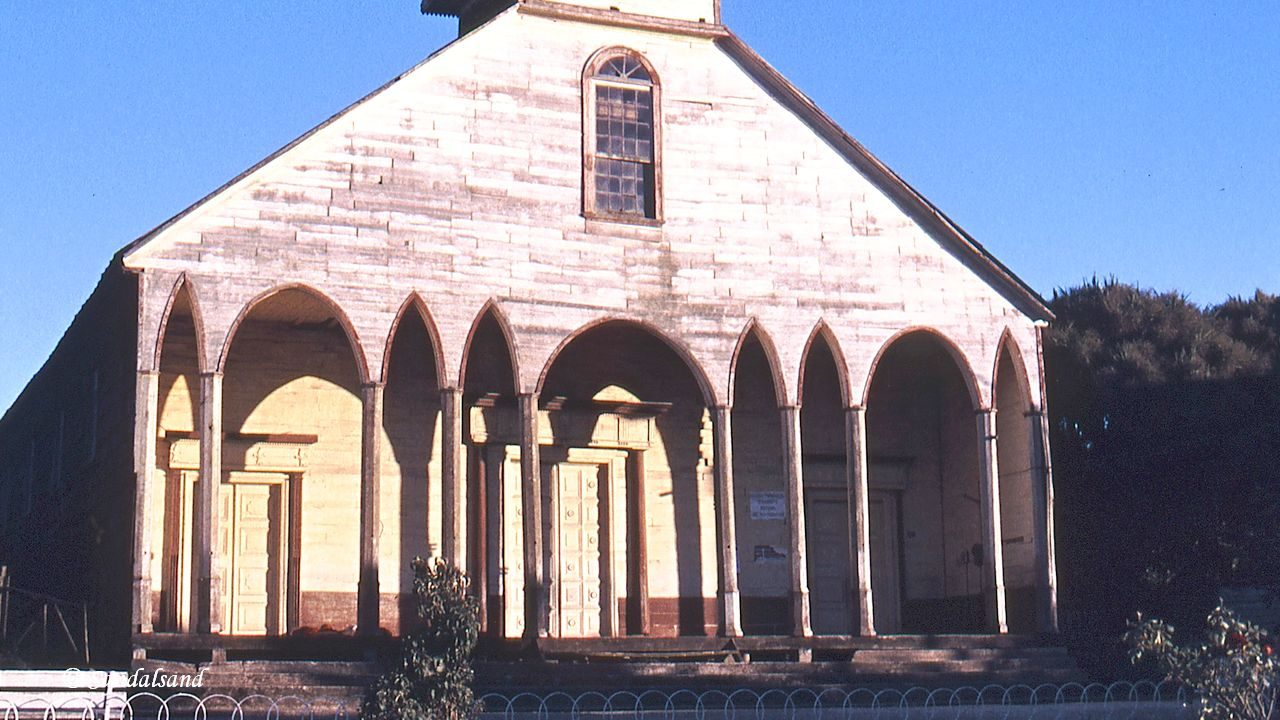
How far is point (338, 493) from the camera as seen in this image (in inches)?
899

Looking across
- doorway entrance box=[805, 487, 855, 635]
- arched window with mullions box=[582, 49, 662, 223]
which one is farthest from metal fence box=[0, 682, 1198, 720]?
arched window with mullions box=[582, 49, 662, 223]

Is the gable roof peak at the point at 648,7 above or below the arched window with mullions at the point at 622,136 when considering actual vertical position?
above

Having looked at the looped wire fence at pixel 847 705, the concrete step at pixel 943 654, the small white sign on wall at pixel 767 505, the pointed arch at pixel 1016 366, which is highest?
the pointed arch at pixel 1016 366

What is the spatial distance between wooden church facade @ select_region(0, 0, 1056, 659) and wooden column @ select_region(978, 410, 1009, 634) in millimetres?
51

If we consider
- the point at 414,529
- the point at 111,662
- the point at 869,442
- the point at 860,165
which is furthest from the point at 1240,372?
the point at 111,662

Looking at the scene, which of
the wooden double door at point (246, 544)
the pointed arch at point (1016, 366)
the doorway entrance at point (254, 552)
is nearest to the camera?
the wooden double door at point (246, 544)

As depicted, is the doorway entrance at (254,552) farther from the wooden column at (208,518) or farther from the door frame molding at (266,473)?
the wooden column at (208,518)

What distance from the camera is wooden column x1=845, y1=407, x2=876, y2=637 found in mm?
21922

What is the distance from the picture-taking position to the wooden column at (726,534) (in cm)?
2142

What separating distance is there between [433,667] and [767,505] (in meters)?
11.3

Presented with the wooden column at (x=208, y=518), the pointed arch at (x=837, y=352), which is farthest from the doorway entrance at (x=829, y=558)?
the wooden column at (x=208, y=518)

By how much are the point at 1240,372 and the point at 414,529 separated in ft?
42.5

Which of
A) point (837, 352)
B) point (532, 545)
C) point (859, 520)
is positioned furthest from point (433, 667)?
point (837, 352)

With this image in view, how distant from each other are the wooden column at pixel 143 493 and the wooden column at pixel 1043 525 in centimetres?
1058
